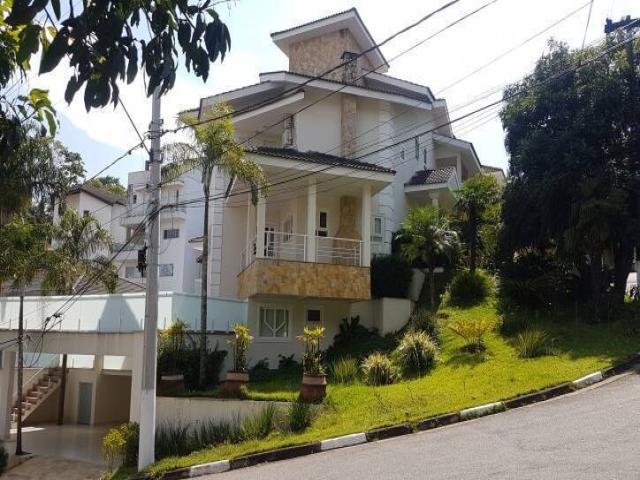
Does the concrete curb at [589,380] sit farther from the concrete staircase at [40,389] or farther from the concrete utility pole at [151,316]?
the concrete staircase at [40,389]

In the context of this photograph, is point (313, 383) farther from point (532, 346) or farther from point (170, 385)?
point (532, 346)

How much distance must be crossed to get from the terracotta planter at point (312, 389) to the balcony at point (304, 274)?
5038 mm

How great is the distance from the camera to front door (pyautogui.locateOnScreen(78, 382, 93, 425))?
86.0 ft

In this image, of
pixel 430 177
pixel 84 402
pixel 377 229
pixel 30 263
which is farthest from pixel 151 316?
pixel 430 177

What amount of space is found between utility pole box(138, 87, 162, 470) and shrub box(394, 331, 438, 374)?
620 cm

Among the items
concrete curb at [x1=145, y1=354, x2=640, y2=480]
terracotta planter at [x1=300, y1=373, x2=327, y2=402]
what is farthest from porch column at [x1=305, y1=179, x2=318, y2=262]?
concrete curb at [x1=145, y1=354, x2=640, y2=480]

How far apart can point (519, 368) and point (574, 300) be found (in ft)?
23.2

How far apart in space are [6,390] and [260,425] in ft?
37.9

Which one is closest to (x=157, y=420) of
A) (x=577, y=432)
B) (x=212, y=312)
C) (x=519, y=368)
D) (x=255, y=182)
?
(x=212, y=312)

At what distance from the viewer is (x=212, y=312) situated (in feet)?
61.2

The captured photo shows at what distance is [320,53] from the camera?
26.7m

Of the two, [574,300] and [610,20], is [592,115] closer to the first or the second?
[610,20]

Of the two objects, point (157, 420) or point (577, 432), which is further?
point (157, 420)

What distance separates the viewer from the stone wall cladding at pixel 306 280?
18500 mm
